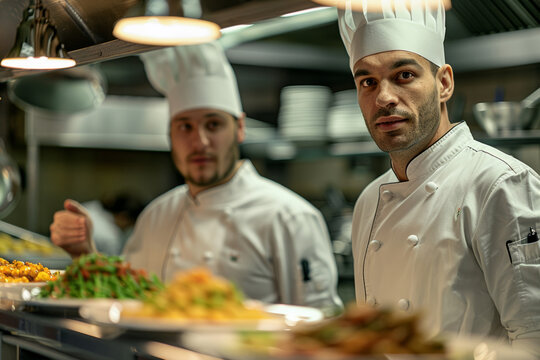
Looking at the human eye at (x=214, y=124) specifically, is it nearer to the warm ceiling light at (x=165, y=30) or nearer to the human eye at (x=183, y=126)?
the human eye at (x=183, y=126)

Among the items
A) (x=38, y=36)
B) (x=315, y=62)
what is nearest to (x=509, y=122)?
(x=38, y=36)

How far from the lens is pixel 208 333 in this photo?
1230 millimetres

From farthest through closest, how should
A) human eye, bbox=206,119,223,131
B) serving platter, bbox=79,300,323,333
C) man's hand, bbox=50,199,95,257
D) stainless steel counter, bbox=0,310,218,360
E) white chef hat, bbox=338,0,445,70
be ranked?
human eye, bbox=206,119,223,131 < man's hand, bbox=50,199,95,257 < white chef hat, bbox=338,0,445,70 < stainless steel counter, bbox=0,310,218,360 < serving platter, bbox=79,300,323,333

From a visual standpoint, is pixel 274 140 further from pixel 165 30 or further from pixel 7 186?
pixel 165 30

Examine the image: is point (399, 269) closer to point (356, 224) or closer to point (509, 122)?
point (356, 224)

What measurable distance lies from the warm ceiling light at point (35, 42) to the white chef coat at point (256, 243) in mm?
1306

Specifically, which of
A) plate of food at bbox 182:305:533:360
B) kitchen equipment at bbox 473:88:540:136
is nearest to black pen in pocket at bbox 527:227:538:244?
plate of food at bbox 182:305:533:360

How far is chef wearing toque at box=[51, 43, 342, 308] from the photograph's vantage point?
3023 mm

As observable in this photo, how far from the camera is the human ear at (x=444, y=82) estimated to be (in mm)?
2164

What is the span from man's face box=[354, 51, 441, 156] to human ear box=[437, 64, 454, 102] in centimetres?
6

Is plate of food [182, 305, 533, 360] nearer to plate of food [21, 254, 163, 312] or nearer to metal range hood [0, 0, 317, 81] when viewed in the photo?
plate of food [21, 254, 163, 312]

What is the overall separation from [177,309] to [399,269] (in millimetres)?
956

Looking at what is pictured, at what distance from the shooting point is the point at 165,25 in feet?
6.17

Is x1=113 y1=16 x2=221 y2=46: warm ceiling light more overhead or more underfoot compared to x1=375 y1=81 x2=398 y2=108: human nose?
more overhead
